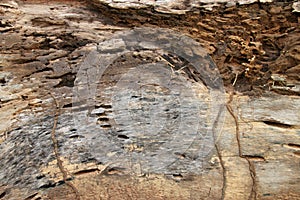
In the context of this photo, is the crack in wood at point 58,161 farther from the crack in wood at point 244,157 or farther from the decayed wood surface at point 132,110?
the crack in wood at point 244,157

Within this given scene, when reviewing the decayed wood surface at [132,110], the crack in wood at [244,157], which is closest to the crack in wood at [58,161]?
the decayed wood surface at [132,110]

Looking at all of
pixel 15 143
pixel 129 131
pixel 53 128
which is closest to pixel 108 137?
pixel 129 131

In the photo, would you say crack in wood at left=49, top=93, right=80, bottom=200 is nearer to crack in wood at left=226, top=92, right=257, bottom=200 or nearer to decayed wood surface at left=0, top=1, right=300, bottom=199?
decayed wood surface at left=0, top=1, right=300, bottom=199

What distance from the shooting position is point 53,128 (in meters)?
1.63

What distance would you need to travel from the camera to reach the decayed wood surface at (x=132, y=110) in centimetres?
150

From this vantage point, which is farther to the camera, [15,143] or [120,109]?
[120,109]

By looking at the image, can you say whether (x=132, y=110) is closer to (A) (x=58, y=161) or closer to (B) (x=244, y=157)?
(A) (x=58, y=161)

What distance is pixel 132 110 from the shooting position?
172 centimetres

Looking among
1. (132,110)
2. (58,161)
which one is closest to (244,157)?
(132,110)

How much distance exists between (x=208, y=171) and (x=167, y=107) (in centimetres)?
35

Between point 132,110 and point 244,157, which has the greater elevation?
point 132,110

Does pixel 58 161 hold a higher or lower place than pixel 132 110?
lower

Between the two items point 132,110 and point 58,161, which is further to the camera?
point 132,110

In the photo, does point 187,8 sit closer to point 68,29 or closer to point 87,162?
point 68,29
